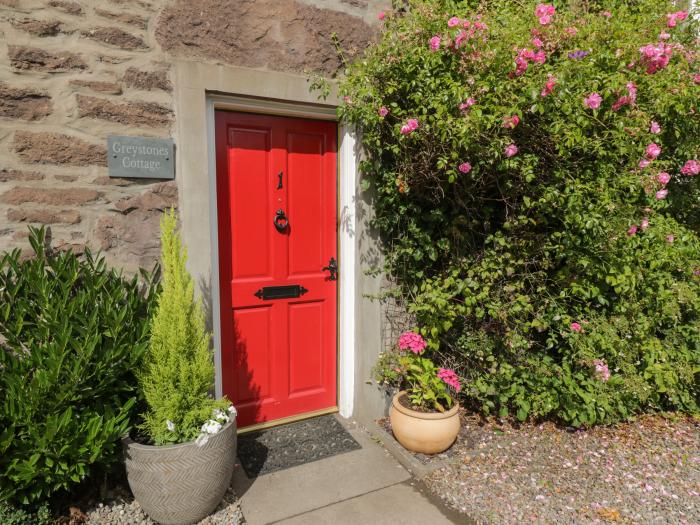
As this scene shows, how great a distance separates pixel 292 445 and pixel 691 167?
369 centimetres

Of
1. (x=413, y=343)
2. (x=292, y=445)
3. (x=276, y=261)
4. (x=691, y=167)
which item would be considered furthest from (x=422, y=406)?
(x=691, y=167)

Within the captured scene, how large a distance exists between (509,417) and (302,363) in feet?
5.67

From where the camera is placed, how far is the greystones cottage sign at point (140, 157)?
246 cm

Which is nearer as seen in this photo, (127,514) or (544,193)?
(127,514)

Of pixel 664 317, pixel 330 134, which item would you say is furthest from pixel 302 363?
pixel 664 317

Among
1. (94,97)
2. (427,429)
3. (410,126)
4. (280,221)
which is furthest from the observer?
(280,221)

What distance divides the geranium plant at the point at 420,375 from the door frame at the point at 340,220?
0.37 meters

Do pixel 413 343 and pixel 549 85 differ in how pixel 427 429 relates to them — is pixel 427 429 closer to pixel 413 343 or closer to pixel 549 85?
pixel 413 343

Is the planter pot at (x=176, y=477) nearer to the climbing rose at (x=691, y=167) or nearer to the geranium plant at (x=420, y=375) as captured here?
the geranium plant at (x=420, y=375)

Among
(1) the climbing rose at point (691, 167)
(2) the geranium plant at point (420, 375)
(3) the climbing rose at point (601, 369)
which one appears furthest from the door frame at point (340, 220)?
(1) the climbing rose at point (691, 167)

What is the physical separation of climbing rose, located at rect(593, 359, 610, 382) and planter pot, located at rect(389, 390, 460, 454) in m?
1.04

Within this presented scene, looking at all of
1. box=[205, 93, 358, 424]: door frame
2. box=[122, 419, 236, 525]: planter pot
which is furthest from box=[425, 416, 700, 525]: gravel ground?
box=[122, 419, 236, 525]: planter pot

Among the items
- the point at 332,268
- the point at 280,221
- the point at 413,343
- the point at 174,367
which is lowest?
the point at 413,343

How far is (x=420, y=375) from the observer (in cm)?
303
